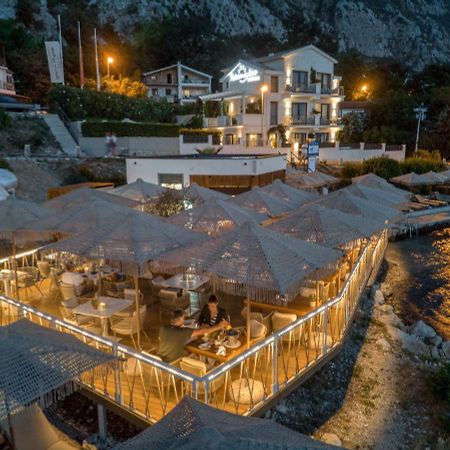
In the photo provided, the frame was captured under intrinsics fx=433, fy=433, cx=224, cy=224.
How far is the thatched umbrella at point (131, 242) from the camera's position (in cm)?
845

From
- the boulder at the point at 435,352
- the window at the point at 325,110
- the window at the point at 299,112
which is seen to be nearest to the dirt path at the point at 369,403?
the boulder at the point at 435,352

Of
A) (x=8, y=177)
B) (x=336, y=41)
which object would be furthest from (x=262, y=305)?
(x=336, y=41)

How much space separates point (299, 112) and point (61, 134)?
2400 centimetres

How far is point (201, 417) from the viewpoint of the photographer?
3.71 meters

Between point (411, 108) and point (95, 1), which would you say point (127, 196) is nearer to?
point (411, 108)

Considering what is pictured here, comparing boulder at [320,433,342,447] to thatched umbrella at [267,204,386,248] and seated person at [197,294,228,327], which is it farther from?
thatched umbrella at [267,204,386,248]

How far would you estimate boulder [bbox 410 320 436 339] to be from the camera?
12.8m

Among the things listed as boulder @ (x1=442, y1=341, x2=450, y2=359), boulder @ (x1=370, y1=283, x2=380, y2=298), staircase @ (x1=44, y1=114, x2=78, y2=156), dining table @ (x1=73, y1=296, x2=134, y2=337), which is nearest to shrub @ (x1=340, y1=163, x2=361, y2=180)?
boulder @ (x1=370, y1=283, x2=380, y2=298)

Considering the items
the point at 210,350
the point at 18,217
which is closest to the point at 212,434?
the point at 210,350

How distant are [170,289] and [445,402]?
695 cm

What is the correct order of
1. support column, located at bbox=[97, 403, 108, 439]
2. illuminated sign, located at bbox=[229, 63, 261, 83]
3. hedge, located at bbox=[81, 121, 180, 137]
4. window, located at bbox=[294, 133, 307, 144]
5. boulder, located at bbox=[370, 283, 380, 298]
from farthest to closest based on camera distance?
window, located at bbox=[294, 133, 307, 144] < illuminated sign, located at bbox=[229, 63, 261, 83] < hedge, located at bbox=[81, 121, 180, 137] < boulder, located at bbox=[370, 283, 380, 298] < support column, located at bbox=[97, 403, 108, 439]

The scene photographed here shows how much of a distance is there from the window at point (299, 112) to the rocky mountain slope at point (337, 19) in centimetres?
4065

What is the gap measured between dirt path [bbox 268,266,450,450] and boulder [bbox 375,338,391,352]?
3 centimetres

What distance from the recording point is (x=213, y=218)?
40.0 feet
